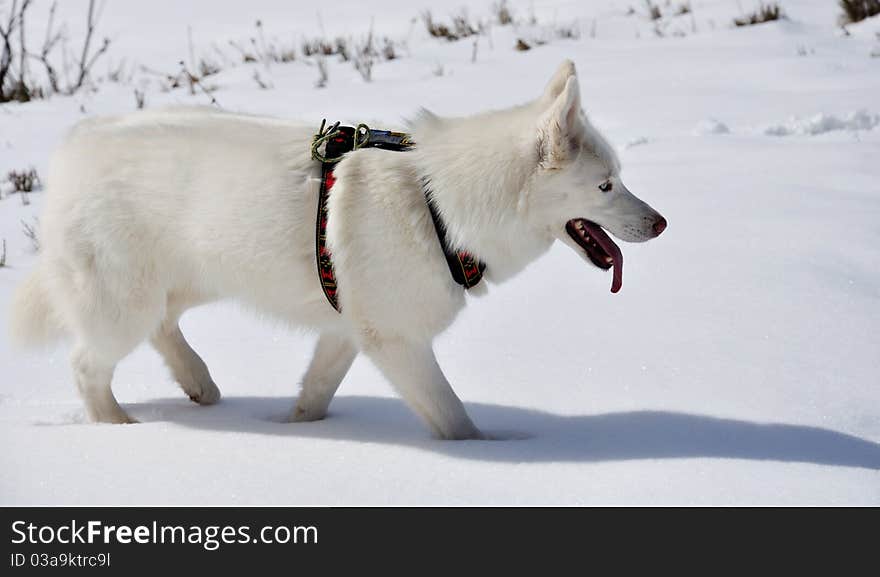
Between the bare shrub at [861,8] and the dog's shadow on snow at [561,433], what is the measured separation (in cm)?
813

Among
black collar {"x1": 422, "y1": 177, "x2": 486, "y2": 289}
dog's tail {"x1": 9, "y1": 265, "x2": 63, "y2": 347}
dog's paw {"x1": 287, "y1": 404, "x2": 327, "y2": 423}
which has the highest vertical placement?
black collar {"x1": 422, "y1": 177, "x2": 486, "y2": 289}

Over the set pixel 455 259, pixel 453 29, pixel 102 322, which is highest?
pixel 455 259

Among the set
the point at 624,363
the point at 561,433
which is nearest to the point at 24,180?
the point at 624,363

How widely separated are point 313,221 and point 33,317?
1466 millimetres

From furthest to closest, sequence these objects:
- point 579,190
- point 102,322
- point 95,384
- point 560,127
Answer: point 95,384 → point 102,322 → point 579,190 → point 560,127

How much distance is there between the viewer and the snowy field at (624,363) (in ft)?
11.4

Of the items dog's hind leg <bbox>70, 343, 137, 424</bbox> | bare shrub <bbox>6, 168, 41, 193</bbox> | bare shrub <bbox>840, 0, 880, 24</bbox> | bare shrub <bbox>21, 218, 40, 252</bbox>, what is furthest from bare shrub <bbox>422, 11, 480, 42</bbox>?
dog's hind leg <bbox>70, 343, 137, 424</bbox>

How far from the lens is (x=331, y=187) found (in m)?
4.04

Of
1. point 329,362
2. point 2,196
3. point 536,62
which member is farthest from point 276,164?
point 536,62

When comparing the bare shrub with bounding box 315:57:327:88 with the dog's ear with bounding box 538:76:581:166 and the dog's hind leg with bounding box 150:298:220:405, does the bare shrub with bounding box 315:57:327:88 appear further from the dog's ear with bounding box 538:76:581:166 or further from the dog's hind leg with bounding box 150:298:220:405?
the dog's ear with bounding box 538:76:581:166

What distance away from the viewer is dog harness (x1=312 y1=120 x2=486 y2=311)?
3963 mm

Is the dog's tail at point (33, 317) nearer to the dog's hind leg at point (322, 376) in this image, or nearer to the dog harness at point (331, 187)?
the dog's hind leg at point (322, 376)

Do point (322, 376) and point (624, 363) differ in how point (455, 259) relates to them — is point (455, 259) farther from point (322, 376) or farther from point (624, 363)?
point (624, 363)

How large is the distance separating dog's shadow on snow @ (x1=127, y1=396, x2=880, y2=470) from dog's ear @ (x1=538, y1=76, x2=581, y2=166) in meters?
1.02
